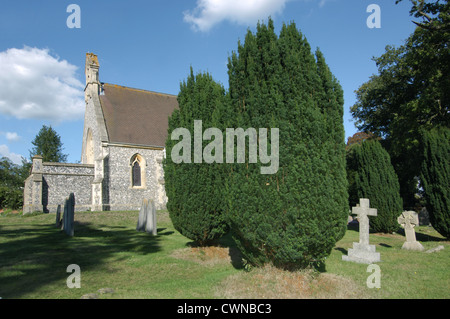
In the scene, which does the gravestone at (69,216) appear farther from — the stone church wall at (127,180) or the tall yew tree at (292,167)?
the stone church wall at (127,180)

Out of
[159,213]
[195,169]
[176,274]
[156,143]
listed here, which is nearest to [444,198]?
[195,169]

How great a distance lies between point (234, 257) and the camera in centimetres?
817

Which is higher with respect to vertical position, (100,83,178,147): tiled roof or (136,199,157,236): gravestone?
(100,83,178,147): tiled roof

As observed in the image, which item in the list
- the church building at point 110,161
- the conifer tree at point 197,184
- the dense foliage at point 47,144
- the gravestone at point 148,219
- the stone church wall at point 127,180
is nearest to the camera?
the conifer tree at point 197,184

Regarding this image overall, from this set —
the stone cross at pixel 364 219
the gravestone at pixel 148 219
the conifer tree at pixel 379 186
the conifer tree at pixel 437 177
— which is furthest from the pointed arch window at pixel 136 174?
the conifer tree at pixel 437 177

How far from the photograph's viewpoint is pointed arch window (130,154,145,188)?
2269 centimetres

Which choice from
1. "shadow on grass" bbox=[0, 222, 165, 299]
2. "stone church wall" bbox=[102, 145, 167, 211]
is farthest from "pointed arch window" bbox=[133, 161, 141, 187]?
"shadow on grass" bbox=[0, 222, 165, 299]

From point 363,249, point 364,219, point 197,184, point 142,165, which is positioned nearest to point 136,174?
point 142,165

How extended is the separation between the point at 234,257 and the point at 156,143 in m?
17.0

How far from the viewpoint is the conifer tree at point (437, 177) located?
11.9 meters

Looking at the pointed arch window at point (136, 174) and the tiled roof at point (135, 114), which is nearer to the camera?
the pointed arch window at point (136, 174)

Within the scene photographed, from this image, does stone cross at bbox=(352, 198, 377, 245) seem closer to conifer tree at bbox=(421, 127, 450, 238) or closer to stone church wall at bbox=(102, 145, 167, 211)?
conifer tree at bbox=(421, 127, 450, 238)

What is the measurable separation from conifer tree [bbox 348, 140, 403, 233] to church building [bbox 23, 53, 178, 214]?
551 inches

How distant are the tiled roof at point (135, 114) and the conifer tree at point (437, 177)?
58.6ft
